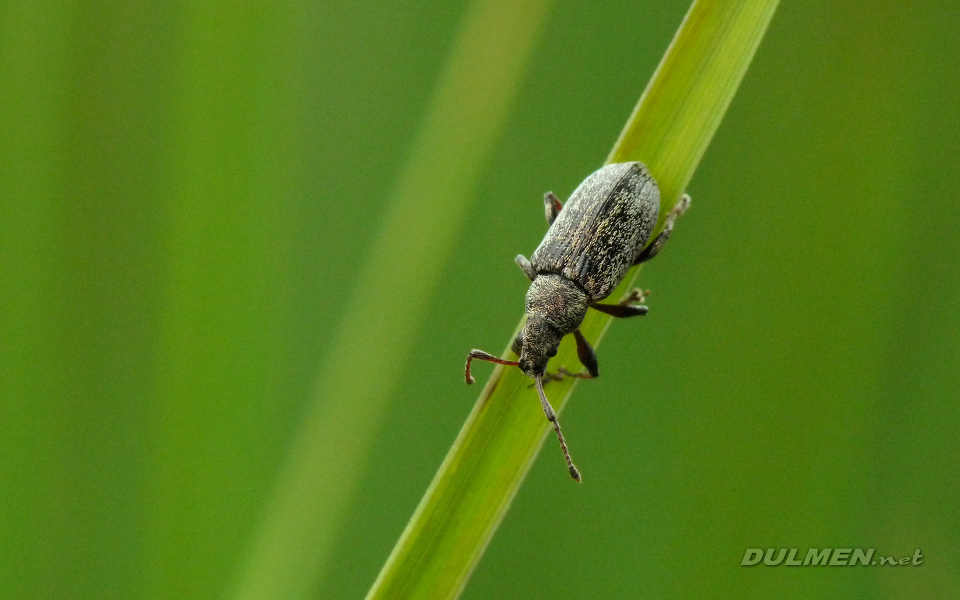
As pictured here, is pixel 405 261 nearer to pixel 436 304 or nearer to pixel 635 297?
pixel 436 304

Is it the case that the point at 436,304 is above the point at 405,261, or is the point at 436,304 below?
below

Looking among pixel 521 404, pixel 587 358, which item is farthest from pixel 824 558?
pixel 521 404

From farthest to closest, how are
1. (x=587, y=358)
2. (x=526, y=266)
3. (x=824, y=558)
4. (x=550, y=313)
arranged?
1. (x=526, y=266)
2. (x=550, y=313)
3. (x=587, y=358)
4. (x=824, y=558)

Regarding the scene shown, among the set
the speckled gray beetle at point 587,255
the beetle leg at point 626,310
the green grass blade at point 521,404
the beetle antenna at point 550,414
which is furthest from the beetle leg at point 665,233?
the beetle antenna at point 550,414

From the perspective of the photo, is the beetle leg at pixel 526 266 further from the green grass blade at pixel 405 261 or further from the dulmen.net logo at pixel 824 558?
the dulmen.net logo at pixel 824 558

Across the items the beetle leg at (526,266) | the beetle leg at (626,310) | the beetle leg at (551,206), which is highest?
the beetle leg at (551,206)

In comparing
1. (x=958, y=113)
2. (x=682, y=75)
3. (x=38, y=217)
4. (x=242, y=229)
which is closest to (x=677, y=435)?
(x=682, y=75)
